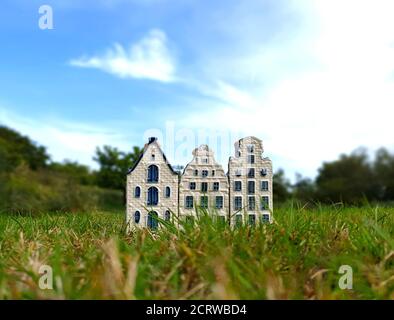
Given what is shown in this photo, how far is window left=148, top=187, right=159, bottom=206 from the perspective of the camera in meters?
4.39

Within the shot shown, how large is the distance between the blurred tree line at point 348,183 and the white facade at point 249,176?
495 inches

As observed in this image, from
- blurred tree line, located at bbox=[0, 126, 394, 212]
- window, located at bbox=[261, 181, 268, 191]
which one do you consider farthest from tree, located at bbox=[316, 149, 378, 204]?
window, located at bbox=[261, 181, 268, 191]

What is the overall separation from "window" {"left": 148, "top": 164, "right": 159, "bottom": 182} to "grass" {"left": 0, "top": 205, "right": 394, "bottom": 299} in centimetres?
93

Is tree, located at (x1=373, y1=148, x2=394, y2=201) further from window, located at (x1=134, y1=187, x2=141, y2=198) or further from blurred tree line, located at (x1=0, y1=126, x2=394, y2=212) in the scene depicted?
window, located at (x1=134, y1=187, x2=141, y2=198)

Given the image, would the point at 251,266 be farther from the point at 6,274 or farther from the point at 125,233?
the point at 125,233

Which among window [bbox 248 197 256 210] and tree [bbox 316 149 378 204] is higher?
tree [bbox 316 149 378 204]

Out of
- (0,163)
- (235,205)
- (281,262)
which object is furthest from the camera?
(0,163)

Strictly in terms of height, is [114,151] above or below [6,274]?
above

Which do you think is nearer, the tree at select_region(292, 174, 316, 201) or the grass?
the grass

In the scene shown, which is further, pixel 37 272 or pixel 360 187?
pixel 360 187

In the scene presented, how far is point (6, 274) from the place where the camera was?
8.79 feet
